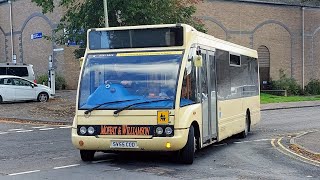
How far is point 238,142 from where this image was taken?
15.6 m

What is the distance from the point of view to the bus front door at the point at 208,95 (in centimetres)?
1202

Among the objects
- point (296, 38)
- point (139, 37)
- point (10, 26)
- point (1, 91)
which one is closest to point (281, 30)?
point (296, 38)

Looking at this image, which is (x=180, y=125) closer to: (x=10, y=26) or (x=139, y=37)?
(x=139, y=37)

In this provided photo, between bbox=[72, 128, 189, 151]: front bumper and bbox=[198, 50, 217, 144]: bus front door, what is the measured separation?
1.55 m

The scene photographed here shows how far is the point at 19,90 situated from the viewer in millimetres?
30062

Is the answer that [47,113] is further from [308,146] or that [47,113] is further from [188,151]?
[188,151]

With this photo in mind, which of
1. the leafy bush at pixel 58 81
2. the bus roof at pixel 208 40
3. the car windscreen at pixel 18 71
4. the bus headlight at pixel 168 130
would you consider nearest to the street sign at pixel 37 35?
the leafy bush at pixel 58 81

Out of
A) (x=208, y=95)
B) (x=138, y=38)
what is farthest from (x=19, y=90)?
(x=138, y=38)

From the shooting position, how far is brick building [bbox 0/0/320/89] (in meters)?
44.1

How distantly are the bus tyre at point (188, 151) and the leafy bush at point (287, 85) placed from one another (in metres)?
41.5

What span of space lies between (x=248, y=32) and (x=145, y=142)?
4252 centimetres

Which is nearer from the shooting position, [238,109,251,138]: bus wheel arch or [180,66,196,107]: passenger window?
[180,66,196,107]: passenger window

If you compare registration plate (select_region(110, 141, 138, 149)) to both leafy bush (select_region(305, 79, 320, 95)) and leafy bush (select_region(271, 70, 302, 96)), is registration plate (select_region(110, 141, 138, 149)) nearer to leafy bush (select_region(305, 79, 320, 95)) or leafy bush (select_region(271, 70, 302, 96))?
leafy bush (select_region(271, 70, 302, 96))

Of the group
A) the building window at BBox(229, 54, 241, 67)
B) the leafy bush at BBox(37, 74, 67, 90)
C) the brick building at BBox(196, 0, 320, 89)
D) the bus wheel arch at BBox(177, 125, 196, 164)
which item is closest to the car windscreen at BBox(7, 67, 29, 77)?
the leafy bush at BBox(37, 74, 67, 90)
